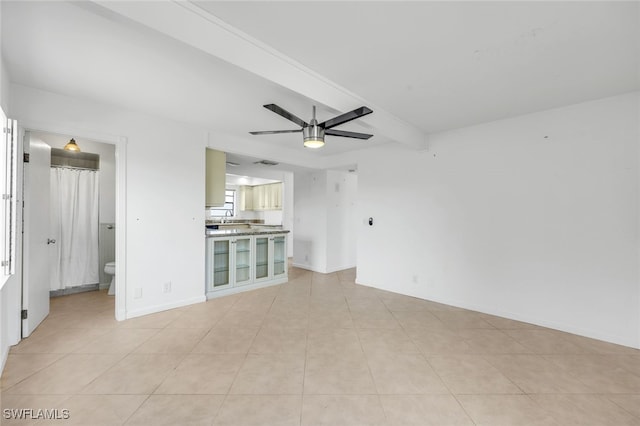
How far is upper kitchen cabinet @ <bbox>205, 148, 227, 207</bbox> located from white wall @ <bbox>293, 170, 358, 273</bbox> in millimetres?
2143

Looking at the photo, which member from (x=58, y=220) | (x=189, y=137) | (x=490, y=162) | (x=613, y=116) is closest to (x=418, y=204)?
(x=490, y=162)

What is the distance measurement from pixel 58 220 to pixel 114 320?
7.17 feet

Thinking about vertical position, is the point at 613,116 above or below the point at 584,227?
above

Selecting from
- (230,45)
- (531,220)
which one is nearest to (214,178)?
(230,45)

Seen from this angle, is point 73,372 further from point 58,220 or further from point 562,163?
point 562,163

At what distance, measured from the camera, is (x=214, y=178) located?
13.1 feet

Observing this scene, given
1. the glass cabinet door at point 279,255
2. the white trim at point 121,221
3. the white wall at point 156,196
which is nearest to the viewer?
the white wall at point 156,196

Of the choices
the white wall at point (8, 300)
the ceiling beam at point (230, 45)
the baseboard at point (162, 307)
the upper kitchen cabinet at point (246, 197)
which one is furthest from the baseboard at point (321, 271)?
the white wall at point (8, 300)

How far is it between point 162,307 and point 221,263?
995mm

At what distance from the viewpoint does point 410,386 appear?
1.93 m

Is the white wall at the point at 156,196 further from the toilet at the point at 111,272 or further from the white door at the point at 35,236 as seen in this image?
the toilet at the point at 111,272

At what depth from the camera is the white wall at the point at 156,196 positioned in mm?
2914

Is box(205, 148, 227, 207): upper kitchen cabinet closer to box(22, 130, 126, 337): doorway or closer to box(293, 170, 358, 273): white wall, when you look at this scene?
box(22, 130, 126, 337): doorway

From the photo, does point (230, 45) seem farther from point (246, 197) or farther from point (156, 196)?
point (246, 197)
